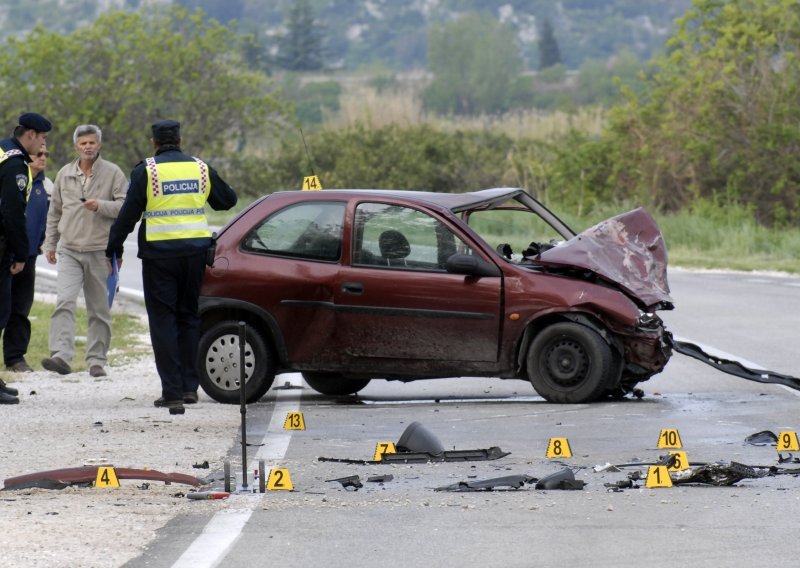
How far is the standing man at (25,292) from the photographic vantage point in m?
14.2

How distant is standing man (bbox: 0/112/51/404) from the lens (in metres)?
12.9

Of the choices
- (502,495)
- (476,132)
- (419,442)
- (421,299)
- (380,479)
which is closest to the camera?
(502,495)

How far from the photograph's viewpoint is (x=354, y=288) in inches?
494

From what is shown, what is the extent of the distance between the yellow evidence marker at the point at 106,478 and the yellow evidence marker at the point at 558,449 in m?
2.37

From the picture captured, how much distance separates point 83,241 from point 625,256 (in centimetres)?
437

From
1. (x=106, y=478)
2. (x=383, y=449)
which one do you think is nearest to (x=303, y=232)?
(x=383, y=449)

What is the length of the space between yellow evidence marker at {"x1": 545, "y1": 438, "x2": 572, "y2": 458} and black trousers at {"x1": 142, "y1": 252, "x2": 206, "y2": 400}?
3.39 meters

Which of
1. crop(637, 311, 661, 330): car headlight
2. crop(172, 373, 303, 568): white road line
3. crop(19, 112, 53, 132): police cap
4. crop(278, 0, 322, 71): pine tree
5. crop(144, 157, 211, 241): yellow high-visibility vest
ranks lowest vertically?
crop(172, 373, 303, 568): white road line

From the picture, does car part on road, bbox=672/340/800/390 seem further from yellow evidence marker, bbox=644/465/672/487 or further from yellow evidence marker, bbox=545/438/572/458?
yellow evidence marker, bbox=644/465/672/487

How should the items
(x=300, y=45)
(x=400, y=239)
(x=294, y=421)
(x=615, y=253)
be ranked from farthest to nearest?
1. (x=300, y=45)
2. (x=400, y=239)
3. (x=615, y=253)
4. (x=294, y=421)

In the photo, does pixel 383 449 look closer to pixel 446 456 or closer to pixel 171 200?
pixel 446 456

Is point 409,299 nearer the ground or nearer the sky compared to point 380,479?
nearer the sky

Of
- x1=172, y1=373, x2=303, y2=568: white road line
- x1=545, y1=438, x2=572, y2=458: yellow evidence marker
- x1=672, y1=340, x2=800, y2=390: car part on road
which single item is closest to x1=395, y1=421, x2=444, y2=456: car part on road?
x1=545, y1=438, x2=572, y2=458: yellow evidence marker

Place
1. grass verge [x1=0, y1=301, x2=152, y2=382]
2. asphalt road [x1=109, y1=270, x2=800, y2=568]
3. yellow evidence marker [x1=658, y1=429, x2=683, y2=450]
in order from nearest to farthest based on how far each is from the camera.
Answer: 1. asphalt road [x1=109, y1=270, x2=800, y2=568]
2. yellow evidence marker [x1=658, y1=429, x2=683, y2=450]
3. grass verge [x1=0, y1=301, x2=152, y2=382]
